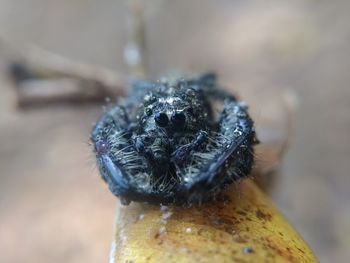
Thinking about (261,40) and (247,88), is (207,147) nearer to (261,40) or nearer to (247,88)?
(247,88)

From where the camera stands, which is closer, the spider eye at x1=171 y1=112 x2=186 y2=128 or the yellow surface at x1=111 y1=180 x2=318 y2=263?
the yellow surface at x1=111 y1=180 x2=318 y2=263

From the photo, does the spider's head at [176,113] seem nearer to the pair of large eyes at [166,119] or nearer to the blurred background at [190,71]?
the pair of large eyes at [166,119]

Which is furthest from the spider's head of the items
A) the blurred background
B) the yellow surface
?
the blurred background

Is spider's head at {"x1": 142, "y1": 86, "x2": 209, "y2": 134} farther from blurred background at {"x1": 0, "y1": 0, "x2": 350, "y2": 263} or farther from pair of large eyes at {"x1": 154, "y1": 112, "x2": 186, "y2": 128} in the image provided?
blurred background at {"x1": 0, "y1": 0, "x2": 350, "y2": 263}

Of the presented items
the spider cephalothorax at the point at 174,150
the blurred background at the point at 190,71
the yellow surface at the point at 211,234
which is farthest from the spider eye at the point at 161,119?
the blurred background at the point at 190,71

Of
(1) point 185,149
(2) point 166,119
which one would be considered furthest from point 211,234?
(2) point 166,119

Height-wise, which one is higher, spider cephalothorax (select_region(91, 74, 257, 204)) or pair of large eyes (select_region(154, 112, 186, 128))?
pair of large eyes (select_region(154, 112, 186, 128))
